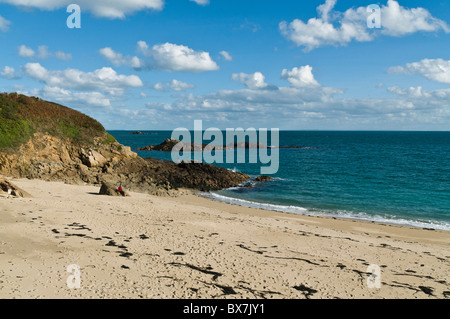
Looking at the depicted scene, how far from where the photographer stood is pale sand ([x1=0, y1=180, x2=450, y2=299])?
10320 millimetres

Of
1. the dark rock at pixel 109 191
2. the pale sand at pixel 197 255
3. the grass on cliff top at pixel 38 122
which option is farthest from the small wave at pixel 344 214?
the grass on cliff top at pixel 38 122

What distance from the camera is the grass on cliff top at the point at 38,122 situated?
1220 inches

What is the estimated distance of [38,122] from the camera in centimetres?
3453

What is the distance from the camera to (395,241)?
18.1 meters

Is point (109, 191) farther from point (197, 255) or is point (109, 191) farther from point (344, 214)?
point (344, 214)

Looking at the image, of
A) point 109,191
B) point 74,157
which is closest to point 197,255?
point 109,191

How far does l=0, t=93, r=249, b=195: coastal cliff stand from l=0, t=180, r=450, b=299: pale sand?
10.6 meters

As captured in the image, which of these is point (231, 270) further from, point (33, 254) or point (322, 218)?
point (322, 218)

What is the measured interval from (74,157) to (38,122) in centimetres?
546

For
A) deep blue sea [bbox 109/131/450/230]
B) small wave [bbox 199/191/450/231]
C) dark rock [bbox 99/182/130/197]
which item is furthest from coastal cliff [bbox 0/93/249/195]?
small wave [bbox 199/191/450/231]

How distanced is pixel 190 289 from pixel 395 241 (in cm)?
1350

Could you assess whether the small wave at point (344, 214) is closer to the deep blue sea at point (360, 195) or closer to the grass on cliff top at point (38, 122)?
the deep blue sea at point (360, 195)
